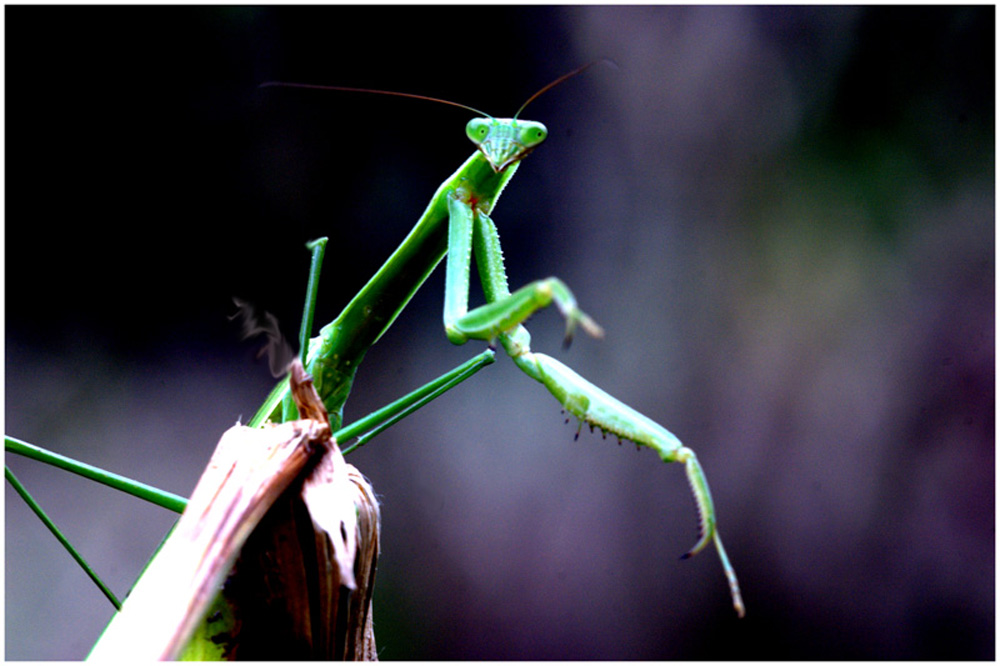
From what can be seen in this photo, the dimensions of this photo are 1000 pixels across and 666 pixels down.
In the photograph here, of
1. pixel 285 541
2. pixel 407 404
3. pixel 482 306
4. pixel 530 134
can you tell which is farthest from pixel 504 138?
pixel 285 541

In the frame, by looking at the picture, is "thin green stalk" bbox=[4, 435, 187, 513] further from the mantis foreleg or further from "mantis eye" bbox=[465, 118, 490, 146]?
"mantis eye" bbox=[465, 118, 490, 146]

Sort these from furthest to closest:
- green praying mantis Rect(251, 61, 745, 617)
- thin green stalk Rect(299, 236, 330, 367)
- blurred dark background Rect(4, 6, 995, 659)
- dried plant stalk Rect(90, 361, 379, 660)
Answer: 1. blurred dark background Rect(4, 6, 995, 659)
2. thin green stalk Rect(299, 236, 330, 367)
3. green praying mantis Rect(251, 61, 745, 617)
4. dried plant stalk Rect(90, 361, 379, 660)

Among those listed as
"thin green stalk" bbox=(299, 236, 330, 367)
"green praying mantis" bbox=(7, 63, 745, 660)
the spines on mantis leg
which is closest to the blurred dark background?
"green praying mantis" bbox=(7, 63, 745, 660)

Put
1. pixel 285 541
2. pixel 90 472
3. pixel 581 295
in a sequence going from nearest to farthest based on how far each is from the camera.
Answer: pixel 285 541, pixel 90 472, pixel 581 295

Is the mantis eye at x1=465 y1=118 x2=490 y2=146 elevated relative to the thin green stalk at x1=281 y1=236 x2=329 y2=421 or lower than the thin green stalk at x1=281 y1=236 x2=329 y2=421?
elevated

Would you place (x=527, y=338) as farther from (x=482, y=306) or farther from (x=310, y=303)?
(x=310, y=303)

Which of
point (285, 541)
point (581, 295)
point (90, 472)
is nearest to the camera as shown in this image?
point (285, 541)

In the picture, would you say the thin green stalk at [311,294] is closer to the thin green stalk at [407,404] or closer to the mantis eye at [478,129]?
the thin green stalk at [407,404]
